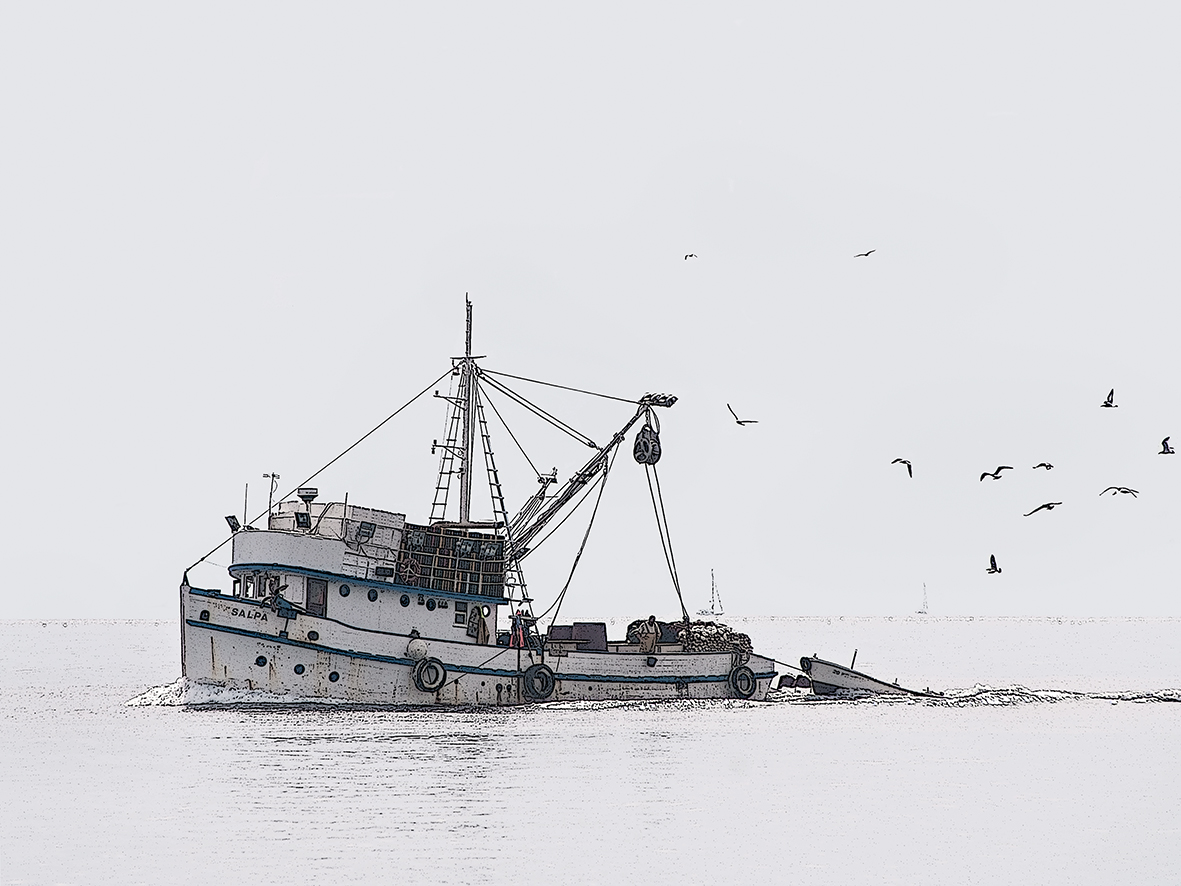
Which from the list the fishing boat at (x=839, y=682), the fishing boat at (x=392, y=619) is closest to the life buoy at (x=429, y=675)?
the fishing boat at (x=392, y=619)

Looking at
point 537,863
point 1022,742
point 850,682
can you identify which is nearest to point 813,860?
point 537,863

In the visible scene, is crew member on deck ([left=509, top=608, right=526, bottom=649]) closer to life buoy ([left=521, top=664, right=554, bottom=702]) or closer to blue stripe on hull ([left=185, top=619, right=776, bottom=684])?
blue stripe on hull ([left=185, top=619, right=776, bottom=684])

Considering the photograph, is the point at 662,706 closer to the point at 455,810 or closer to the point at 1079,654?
the point at 455,810

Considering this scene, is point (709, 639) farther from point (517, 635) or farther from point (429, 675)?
point (429, 675)

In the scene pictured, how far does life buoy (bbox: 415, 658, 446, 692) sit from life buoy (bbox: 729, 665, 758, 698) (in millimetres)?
11470

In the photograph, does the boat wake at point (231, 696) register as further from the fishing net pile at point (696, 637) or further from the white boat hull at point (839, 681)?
the white boat hull at point (839, 681)

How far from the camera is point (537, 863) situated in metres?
26.5

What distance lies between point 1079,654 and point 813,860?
453 ft

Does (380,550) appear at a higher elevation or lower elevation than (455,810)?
higher

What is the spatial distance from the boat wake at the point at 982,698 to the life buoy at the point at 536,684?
11.1m

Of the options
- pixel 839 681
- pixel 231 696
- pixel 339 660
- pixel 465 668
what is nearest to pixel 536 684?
pixel 465 668

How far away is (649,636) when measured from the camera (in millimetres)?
53156

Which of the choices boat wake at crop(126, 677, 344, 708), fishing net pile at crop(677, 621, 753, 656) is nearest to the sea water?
boat wake at crop(126, 677, 344, 708)

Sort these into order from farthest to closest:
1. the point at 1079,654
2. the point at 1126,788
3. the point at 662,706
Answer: the point at 1079,654 < the point at 662,706 < the point at 1126,788
